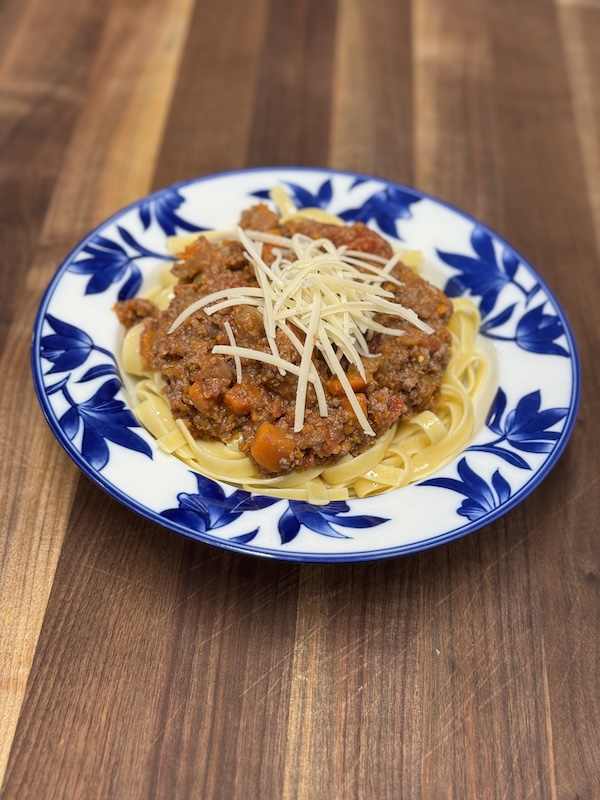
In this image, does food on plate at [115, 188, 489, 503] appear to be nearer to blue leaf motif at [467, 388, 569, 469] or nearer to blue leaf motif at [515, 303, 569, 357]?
blue leaf motif at [467, 388, 569, 469]

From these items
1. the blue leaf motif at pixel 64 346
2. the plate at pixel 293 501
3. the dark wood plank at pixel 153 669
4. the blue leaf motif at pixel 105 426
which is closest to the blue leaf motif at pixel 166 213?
the plate at pixel 293 501

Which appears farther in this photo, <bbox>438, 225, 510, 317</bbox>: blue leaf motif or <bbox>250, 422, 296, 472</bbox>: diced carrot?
<bbox>438, 225, 510, 317</bbox>: blue leaf motif

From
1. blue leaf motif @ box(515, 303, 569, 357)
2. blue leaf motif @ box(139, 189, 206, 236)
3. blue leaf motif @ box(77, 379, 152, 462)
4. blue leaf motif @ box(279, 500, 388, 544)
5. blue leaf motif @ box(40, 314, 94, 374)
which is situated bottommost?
blue leaf motif @ box(279, 500, 388, 544)

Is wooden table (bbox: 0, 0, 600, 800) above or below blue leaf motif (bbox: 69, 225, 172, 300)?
below

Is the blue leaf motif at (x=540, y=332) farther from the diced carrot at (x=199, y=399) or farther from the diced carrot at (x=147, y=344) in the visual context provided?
the diced carrot at (x=147, y=344)

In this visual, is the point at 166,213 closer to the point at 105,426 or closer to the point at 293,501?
the point at 105,426

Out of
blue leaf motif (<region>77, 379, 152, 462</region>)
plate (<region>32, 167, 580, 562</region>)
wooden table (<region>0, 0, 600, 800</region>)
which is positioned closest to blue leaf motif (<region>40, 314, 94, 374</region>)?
plate (<region>32, 167, 580, 562</region>)

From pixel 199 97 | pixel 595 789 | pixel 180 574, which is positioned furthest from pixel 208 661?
pixel 199 97

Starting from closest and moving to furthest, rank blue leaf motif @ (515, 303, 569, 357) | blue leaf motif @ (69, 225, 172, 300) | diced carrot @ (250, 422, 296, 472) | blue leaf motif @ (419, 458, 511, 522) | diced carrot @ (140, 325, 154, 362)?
1. blue leaf motif @ (419, 458, 511, 522)
2. diced carrot @ (250, 422, 296, 472)
3. diced carrot @ (140, 325, 154, 362)
4. blue leaf motif @ (515, 303, 569, 357)
5. blue leaf motif @ (69, 225, 172, 300)
